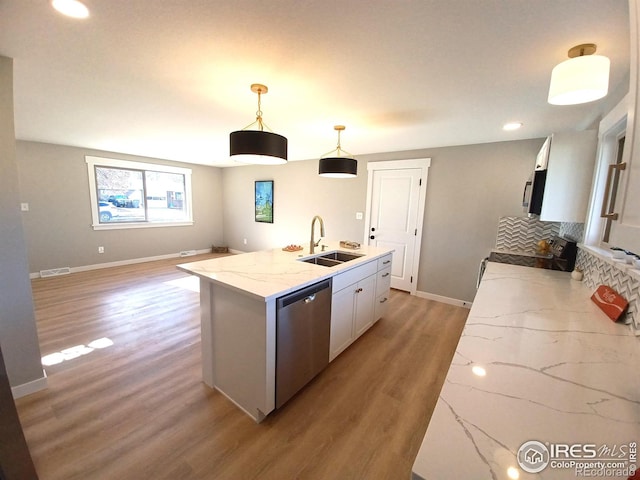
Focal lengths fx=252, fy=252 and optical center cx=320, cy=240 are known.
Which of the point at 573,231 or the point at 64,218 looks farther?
the point at 64,218

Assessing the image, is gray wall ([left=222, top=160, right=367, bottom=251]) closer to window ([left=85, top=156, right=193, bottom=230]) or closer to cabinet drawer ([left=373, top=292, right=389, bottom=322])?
window ([left=85, top=156, right=193, bottom=230])

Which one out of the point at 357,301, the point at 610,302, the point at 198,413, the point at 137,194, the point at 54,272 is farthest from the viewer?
the point at 137,194

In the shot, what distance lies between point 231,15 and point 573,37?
1751 mm

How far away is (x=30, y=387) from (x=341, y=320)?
7.90ft

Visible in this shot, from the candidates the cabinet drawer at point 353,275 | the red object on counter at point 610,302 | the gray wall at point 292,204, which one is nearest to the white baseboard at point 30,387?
the cabinet drawer at point 353,275

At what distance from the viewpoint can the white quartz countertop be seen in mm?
1600

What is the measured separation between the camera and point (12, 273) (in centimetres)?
176

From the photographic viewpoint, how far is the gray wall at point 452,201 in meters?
3.31

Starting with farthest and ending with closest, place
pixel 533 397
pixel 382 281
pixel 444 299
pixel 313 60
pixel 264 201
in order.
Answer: pixel 264 201 < pixel 444 299 < pixel 382 281 < pixel 313 60 < pixel 533 397

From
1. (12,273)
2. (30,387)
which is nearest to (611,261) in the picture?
(12,273)

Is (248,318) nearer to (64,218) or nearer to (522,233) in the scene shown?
(522,233)

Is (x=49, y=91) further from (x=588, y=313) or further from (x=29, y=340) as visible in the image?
(x=588, y=313)

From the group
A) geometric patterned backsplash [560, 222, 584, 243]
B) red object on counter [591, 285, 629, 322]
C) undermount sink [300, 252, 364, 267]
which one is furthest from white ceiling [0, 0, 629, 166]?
undermount sink [300, 252, 364, 267]

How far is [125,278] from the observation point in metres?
4.48
